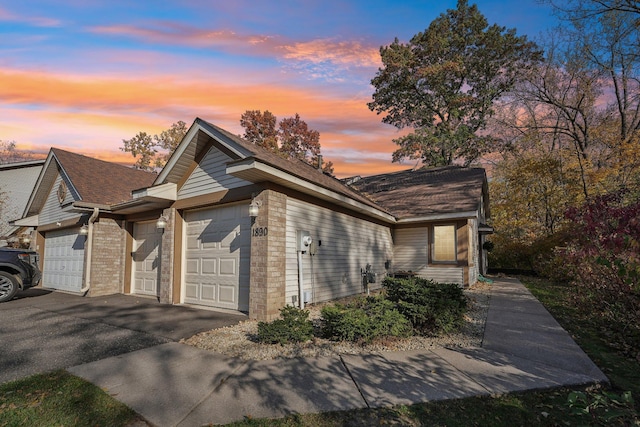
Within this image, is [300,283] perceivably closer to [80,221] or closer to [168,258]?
[168,258]

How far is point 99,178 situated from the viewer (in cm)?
1271

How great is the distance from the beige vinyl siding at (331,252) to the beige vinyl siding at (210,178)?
1778 millimetres

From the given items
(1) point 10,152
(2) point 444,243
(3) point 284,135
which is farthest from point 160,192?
(1) point 10,152

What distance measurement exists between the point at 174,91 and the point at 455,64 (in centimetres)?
2051

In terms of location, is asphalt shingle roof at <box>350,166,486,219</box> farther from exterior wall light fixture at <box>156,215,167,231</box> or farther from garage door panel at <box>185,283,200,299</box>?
exterior wall light fixture at <box>156,215,167,231</box>

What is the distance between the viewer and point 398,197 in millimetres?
15562

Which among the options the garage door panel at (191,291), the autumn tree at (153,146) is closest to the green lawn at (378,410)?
the garage door panel at (191,291)

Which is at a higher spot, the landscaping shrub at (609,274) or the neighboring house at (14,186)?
the neighboring house at (14,186)

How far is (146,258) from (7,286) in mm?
3760

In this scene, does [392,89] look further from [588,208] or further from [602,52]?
[588,208]

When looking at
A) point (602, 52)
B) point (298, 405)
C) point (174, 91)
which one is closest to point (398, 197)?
point (174, 91)

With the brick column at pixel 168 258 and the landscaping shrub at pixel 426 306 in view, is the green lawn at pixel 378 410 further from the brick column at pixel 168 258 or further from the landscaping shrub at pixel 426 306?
the brick column at pixel 168 258

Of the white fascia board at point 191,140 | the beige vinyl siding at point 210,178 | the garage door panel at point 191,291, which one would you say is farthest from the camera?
the garage door panel at point 191,291

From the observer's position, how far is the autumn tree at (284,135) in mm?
31531
